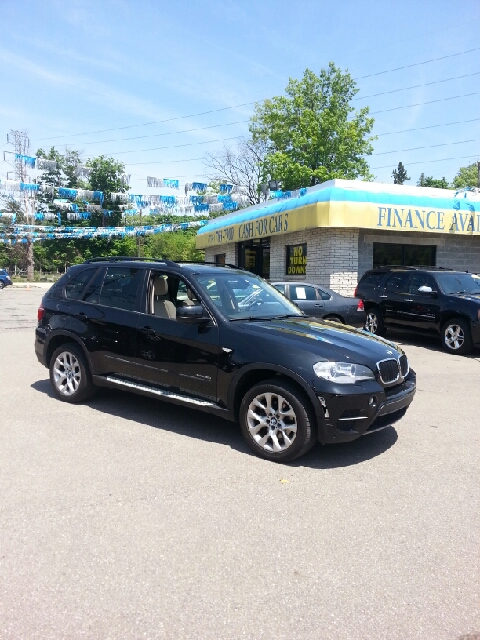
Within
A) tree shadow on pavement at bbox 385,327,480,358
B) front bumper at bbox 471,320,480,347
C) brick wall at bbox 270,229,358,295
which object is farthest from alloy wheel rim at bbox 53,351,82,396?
brick wall at bbox 270,229,358,295

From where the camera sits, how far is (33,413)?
18.9 feet

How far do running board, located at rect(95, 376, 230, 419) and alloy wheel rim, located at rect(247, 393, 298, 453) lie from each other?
332 mm

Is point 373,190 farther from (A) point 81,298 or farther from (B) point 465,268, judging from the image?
(A) point 81,298

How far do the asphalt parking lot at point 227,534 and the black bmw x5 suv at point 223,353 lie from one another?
1.26ft

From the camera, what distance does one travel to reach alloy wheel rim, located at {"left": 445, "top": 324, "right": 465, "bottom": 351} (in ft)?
34.1

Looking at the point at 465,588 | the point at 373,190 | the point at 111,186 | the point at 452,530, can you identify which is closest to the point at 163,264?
the point at 452,530

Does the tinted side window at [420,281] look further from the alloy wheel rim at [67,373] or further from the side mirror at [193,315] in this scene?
the alloy wheel rim at [67,373]

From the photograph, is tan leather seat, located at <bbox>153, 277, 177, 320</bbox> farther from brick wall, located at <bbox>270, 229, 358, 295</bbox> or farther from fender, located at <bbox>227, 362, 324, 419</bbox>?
brick wall, located at <bbox>270, 229, 358, 295</bbox>

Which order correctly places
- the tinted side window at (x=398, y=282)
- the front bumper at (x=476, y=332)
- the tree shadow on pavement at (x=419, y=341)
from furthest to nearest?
the tinted side window at (x=398, y=282)
the tree shadow on pavement at (x=419, y=341)
the front bumper at (x=476, y=332)

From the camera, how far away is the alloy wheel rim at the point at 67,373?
6074 mm

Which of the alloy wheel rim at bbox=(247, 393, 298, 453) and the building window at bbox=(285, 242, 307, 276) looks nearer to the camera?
the alloy wheel rim at bbox=(247, 393, 298, 453)

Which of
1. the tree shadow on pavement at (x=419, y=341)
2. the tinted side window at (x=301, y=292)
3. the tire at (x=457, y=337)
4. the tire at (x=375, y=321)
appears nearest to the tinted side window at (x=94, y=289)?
the tinted side window at (x=301, y=292)

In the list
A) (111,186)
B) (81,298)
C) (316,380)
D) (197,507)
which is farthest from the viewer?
(111,186)

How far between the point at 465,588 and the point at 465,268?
54.2 feet
